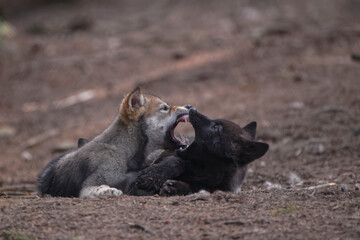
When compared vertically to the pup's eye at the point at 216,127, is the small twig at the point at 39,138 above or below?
below

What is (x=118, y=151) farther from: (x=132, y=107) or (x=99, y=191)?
(x=99, y=191)

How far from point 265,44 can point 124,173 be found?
10.8 meters

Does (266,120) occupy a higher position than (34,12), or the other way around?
(34,12)

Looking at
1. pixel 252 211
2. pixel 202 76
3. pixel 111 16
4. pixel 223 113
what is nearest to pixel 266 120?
pixel 223 113

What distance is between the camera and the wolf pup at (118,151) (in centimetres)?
621

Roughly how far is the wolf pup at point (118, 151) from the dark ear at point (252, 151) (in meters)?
0.85

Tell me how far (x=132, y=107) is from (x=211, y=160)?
1.17 m

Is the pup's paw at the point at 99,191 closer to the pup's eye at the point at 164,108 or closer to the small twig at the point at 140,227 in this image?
the small twig at the point at 140,227

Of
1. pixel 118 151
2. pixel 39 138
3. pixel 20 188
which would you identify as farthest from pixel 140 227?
pixel 39 138

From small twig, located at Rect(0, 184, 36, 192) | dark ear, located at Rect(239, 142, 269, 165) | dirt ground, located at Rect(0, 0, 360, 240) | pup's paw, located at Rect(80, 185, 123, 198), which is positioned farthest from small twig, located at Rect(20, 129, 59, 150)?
dark ear, located at Rect(239, 142, 269, 165)

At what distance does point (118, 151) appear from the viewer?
21.3 ft

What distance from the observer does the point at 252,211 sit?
497 centimetres

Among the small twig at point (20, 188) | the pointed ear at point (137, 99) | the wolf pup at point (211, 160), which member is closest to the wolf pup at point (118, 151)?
the pointed ear at point (137, 99)

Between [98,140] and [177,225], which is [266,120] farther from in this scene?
[177,225]
